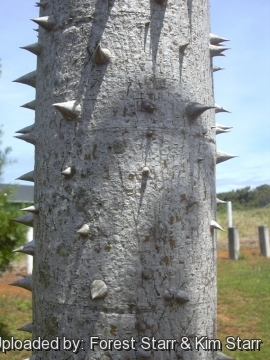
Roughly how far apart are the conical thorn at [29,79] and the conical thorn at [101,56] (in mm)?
475

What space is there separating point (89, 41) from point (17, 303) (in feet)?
25.0

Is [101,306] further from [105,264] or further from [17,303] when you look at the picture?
[17,303]

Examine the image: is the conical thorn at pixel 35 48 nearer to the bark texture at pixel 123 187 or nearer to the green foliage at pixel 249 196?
the bark texture at pixel 123 187

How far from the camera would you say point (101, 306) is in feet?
4.40

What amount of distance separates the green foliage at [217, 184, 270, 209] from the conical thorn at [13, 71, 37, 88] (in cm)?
3222

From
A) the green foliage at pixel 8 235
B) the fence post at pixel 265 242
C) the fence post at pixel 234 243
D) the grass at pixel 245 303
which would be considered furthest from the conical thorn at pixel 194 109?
the fence post at pixel 265 242

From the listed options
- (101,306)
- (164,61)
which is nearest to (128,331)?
(101,306)

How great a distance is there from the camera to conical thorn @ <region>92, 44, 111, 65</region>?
4.54 ft

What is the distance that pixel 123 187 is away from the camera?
4.49 feet

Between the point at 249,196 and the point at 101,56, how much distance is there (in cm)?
3554

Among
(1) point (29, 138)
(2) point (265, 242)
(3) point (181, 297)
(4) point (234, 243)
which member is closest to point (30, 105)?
(1) point (29, 138)

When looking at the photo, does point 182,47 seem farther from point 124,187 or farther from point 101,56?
point 124,187

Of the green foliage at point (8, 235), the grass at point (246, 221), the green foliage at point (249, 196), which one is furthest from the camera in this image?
the green foliage at point (249, 196)

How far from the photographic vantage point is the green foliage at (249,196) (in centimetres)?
3372
